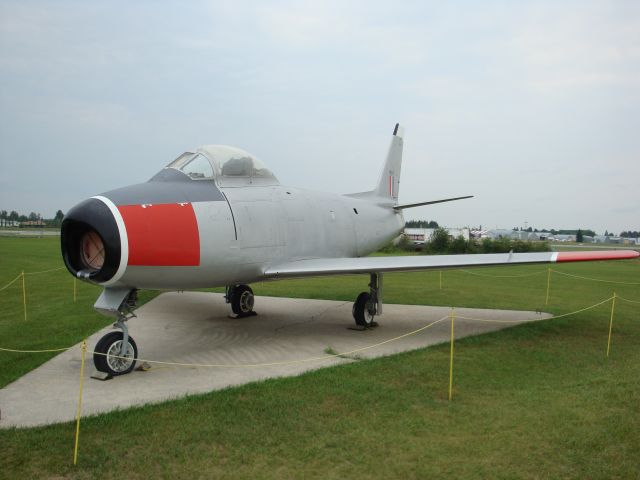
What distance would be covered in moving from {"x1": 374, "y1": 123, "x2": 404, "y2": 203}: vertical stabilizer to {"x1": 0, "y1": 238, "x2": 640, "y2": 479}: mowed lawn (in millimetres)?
6623

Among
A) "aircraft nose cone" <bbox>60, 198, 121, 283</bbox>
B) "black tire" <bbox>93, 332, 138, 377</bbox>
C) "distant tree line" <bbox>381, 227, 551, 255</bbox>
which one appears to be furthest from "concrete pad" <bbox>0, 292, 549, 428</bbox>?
"distant tree line" <bbox>381, 227, 551, 255</bbox>

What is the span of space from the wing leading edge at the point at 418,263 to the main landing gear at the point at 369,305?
0.98m

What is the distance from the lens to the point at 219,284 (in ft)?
26.0

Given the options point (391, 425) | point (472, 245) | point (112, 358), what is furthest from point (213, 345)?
point (472, 245)

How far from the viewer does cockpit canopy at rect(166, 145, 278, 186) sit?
7.96 metres

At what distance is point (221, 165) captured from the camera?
26.9 feet

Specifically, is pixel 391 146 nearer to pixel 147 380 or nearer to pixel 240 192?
pixel 240 192

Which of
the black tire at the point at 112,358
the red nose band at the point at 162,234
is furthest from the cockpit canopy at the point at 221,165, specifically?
the black tire at the point at 112,358

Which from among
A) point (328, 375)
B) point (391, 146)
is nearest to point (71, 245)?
point (328, 375)

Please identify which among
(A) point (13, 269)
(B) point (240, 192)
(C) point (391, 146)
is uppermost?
(C) point (391, 146)

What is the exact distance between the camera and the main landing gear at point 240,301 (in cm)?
1130

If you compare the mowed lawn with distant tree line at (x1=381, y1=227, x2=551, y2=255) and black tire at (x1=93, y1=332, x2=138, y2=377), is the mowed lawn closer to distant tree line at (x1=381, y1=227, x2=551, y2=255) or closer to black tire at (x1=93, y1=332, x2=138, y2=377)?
black tire at (x1=93, y1=332, x2=138, y2=377)

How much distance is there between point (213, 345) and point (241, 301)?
2.64m

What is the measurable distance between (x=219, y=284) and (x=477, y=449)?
473cm
